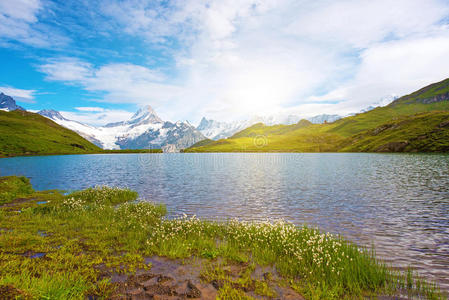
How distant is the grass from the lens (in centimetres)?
937

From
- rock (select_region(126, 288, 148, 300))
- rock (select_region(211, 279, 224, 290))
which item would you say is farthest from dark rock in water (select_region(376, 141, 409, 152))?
rock (select_region(126, 288, 148, 300))

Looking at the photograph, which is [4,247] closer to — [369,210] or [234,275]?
[234,275]

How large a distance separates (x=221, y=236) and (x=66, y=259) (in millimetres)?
9452

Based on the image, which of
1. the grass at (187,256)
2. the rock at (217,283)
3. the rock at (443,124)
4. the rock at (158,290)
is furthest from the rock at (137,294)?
the rock at (443,124)

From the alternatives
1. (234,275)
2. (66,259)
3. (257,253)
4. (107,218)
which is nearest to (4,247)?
(66,259)

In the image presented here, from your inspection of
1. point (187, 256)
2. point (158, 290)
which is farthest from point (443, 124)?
point (158, 290)

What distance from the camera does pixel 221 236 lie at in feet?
55.9

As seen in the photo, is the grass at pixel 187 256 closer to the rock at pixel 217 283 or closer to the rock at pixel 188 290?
the rock at pixel 217 283

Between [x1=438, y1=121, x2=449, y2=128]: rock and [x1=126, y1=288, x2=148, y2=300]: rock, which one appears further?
[x1=438, y1=121, x2=449, y2=128]: rock

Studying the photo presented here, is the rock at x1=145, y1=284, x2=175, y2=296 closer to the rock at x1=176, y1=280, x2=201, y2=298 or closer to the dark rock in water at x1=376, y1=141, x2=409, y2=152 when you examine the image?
the rock at x1=176, y1=280, x2=201, y2=298

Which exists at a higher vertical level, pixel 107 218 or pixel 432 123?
pixel 432 123

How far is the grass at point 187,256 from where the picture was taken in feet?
30.7

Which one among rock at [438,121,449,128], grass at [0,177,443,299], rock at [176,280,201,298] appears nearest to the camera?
rock at [176,280,201,298]

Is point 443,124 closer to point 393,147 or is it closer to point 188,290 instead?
point 393,147
